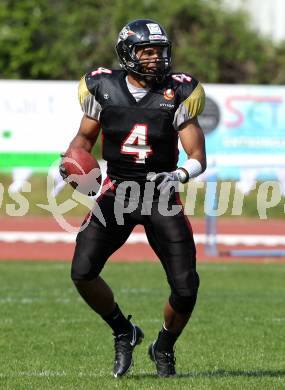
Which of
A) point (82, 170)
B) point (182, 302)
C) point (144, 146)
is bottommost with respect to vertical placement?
point (182, 302)

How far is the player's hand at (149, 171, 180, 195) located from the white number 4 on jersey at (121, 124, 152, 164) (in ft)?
0.58

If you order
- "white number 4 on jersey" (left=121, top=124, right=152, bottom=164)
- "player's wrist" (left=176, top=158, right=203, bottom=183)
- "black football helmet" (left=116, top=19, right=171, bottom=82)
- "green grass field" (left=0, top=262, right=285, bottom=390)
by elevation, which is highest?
"black football helmet" (left=116, top=19, right=171, bottom=82)

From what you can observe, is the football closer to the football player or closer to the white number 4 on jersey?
the football player

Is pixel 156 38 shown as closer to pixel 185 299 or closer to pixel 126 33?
pixel 126 33

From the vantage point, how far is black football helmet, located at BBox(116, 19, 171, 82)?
5262 mm

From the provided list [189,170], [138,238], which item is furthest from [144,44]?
[138,238]

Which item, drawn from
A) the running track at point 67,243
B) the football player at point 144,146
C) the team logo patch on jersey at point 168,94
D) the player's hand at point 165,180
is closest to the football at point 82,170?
the football player at point 144,146

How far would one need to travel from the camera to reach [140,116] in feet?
17.3

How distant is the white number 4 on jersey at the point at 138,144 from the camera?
17.3 feet

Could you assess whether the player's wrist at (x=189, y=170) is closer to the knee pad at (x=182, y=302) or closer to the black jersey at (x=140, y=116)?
the black jersey at (x=140, y=116)

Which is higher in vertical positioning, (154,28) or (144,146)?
(154,28)

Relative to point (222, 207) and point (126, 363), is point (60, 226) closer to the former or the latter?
point (222, 207)

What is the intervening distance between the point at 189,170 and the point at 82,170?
533mm

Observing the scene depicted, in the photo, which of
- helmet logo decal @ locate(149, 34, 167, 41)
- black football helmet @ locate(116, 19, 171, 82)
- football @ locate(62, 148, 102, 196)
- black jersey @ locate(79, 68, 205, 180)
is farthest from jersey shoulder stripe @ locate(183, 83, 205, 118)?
football @ locate(62, 148, 102, 196)
